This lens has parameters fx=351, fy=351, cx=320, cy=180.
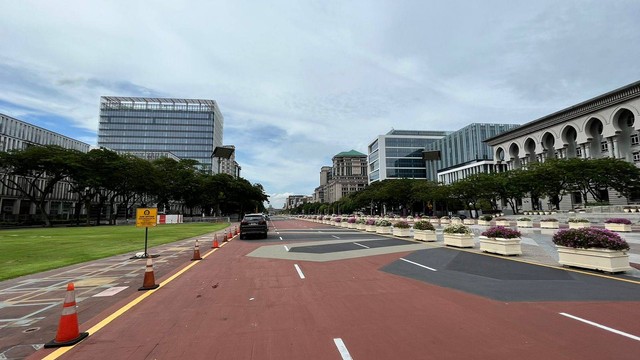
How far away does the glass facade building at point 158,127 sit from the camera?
5595 inches

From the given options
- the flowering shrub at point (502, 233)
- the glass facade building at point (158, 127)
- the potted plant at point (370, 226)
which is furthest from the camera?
the glass facade building at point (158, 127)

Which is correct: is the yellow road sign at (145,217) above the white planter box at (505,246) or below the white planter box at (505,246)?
above

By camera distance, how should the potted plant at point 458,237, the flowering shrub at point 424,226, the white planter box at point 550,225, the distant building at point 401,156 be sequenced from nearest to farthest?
1. the potted plant at point 458,237
2. the flowering shrub at point 424,226
3. the white planter box at point 550,225
4. the distant building at point 401,156

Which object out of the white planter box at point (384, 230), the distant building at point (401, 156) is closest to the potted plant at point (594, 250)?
the white planter box at point (384, 230)

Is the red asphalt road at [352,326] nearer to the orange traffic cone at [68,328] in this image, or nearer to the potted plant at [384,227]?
the orange traffic cone at [68,328]

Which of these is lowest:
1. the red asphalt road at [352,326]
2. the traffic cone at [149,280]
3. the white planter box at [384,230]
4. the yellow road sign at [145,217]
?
the red asphalt road at [352,326]

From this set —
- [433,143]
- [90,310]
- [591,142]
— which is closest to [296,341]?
[90,310]

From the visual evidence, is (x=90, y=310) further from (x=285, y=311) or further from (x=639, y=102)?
(x=639, y=102)

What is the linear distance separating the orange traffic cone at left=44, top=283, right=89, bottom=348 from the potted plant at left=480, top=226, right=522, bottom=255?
1425 cm

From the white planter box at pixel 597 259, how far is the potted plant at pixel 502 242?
2.91 m

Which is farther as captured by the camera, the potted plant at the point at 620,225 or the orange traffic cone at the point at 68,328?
the potted plant at the point at 620,225

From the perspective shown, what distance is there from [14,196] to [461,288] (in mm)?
92081

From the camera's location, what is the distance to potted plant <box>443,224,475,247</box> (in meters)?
17.8

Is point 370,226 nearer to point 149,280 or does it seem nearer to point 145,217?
point 145,217
